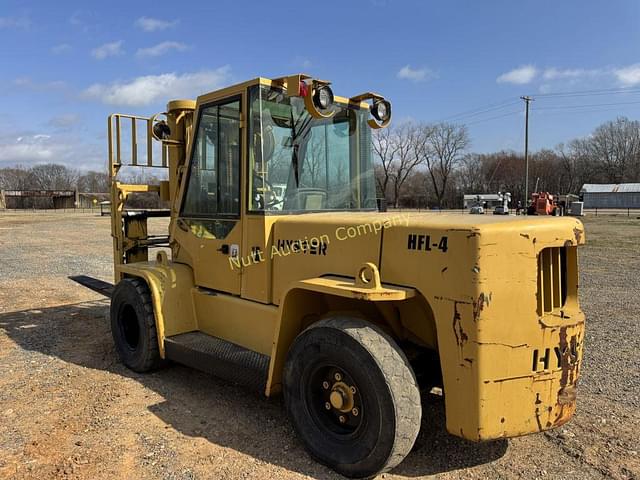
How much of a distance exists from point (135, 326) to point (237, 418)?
1856 mm

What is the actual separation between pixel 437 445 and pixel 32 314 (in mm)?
6644

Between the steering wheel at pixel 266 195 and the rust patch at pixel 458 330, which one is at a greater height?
the steering wheel at pixel 266 195

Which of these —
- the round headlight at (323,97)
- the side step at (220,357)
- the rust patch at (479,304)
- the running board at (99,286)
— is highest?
the round headlight at (323,97)

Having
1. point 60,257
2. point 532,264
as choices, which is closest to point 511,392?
point 532,264

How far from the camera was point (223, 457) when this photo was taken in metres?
3.47

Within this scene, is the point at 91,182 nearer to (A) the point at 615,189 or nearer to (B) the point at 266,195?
(A) the point at 615,189

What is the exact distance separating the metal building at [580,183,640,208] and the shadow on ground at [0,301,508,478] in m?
81.8

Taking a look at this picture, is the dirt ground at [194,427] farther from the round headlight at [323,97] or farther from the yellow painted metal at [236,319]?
the round headlight at [323,97]

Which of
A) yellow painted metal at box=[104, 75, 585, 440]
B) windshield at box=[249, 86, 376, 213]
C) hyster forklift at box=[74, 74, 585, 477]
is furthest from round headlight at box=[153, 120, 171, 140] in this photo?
windshield at box=[249, 86, 376, 213]

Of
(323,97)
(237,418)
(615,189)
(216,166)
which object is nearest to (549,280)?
(323,97)

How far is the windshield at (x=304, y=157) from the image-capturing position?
4223mm

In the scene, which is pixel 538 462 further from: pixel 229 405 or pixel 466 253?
pixel 229 405

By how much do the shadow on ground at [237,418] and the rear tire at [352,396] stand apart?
239mm

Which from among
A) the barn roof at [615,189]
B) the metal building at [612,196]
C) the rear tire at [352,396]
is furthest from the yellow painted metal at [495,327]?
the barn roof at [615,189]
